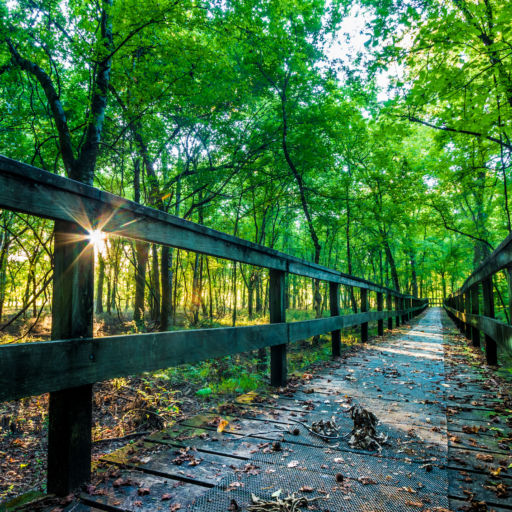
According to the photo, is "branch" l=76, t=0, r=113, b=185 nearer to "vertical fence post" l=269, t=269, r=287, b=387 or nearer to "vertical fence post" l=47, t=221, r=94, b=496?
"vertical fence post" l=269, t=269, r=287, b=387

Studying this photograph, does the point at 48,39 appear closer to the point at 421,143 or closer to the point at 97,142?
the point at 97,142

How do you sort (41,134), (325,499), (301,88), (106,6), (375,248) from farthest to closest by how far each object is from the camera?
(375,248) → (301,88) → (41,134) → (106,6) → (325,499)

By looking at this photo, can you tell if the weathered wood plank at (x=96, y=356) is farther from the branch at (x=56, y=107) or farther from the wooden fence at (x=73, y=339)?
the branch at (x=56, y=107)

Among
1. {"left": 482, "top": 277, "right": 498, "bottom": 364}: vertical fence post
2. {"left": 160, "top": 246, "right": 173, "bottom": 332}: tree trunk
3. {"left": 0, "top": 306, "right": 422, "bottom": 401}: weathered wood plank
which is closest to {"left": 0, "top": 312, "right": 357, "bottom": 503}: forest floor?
{"left": 0, "top": 306, "right": 422, "bottom": 401}: weathered wood plank

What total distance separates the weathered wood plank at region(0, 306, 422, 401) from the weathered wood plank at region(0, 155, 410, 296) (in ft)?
1.76

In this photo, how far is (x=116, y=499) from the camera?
1529 mm

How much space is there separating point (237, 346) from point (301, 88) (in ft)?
24.9

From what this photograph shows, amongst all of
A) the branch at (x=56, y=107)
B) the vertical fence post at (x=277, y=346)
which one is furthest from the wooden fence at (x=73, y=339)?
the branch at (x=56, y=107)

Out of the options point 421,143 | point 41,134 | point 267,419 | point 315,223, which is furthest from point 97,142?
point 421,143

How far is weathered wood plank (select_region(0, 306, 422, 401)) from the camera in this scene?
1285 millimetres

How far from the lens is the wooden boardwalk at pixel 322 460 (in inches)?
61.3

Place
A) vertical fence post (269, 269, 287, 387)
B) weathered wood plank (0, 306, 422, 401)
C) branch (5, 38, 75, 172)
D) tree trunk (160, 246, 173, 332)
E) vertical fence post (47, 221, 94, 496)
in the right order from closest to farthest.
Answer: weathered wood plank (0, 306, 422, 401), vertical fence post (47, 221, 94, 496), vertical fence post (269, 269, 287, 387), branch (5, 38, 75, 172), tree trunk (160, 246, 173, 332)

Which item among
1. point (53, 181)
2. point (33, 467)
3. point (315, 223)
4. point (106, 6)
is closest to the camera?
point (53, 181)

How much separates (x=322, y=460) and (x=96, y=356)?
54.5 inches
